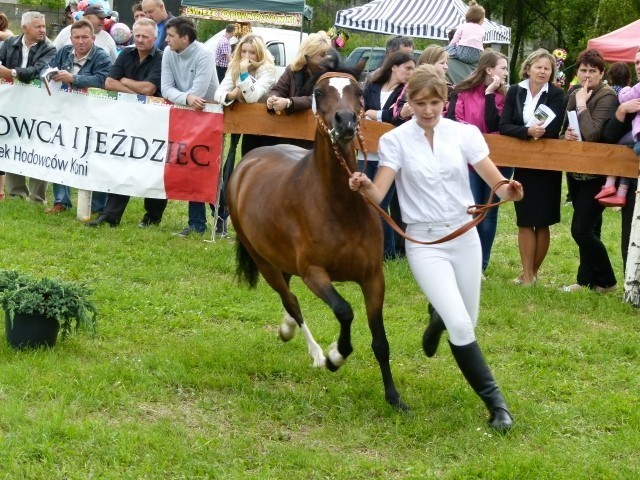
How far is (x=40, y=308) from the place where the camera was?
6.51 meters

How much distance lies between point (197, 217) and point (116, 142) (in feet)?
3.95

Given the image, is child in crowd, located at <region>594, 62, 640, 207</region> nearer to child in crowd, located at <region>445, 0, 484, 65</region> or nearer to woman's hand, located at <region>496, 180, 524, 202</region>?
woman's hand, located at <region>496, 180, 524, 202</region>

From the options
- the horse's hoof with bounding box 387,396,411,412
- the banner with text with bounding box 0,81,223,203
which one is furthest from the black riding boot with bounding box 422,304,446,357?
the banner with text with bounding box 0,81,223,203

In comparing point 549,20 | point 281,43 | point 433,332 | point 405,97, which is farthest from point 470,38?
point 549,20

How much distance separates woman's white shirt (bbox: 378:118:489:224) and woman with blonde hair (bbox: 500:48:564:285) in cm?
353

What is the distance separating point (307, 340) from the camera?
7.09 m

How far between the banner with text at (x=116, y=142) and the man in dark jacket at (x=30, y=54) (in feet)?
0.63

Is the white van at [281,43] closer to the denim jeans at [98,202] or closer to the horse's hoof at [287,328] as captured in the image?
the denim jeans at [98,202]

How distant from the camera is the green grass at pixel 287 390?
5.20m

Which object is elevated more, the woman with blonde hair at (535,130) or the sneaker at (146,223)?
the woman with blonde hair at (535,130)

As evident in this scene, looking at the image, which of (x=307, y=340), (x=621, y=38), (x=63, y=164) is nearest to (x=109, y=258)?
(x=63, y=164)

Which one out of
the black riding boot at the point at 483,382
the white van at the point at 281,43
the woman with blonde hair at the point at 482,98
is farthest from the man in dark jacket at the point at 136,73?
the white van at the point at 281,43

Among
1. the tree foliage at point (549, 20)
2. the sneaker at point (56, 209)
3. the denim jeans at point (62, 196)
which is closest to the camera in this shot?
the sneaker at point (56, 209)

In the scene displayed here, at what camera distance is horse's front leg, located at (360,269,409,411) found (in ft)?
20.1
